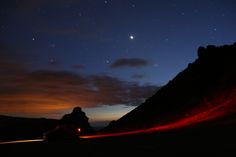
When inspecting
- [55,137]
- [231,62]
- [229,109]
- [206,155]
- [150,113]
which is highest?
[231,62]

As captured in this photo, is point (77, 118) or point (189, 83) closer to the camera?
point (77, 118)

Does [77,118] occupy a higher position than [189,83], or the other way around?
[189,83]

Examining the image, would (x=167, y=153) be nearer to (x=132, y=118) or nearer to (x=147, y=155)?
(x=147, y=155)

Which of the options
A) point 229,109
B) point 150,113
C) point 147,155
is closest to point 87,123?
point 150,113

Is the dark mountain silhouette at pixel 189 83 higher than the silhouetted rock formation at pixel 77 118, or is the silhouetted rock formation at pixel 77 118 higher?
the dark mountain silhouette at pixel 189 83

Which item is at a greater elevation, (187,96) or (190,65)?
(190,65)

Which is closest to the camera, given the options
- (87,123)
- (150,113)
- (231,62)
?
(87,123)

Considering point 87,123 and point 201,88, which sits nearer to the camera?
point 87,123

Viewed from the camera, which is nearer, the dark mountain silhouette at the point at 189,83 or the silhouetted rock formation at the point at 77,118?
the silhouetted rock formation at the point at 77,118

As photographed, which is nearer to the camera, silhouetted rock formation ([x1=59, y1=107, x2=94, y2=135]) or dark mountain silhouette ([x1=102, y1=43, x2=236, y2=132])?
silhouetted rock formation ([x1=59, y1=107, x2=94, y2=135])

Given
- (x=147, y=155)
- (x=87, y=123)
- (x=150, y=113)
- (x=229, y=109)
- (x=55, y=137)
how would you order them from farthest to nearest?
(x=150, y=113)
(x=87, y=123)
(x=229, y=109)
(x=55, y=137)
(x=147, y=155)

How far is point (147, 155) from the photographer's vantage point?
1602 centimetres

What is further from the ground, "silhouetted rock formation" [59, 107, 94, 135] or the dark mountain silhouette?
the dark mountain silhouette

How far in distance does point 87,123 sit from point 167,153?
110 meters
